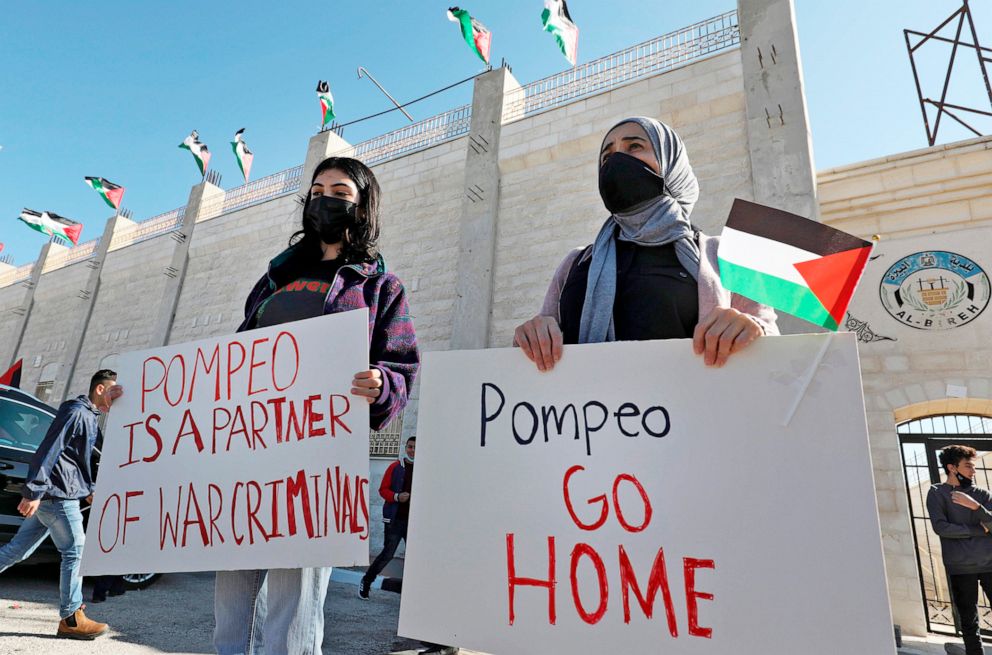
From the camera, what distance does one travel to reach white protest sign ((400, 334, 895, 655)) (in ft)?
3.43

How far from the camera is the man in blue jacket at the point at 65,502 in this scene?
3.39 m

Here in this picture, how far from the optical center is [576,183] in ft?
29.4

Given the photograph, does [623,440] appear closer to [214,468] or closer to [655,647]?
[655,647]

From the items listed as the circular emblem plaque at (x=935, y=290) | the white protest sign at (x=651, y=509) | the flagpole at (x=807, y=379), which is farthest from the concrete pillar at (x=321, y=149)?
the flagpole at (x=807, y=379)

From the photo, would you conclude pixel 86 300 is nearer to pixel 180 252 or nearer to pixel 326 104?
pixel 180 252

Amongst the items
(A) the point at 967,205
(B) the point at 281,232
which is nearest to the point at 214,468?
(A) the point at 967,205

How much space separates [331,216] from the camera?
198 centimetres

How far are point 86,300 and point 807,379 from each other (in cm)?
A: 2094

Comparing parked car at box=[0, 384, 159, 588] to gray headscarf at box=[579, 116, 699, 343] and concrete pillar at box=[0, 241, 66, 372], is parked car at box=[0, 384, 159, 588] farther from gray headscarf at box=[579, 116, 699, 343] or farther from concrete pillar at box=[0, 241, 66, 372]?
concrete pillar at box=[0, 241, 66, 372]

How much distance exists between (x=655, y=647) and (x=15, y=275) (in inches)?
1110

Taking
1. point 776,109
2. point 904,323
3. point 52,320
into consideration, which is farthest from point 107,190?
point 904,323

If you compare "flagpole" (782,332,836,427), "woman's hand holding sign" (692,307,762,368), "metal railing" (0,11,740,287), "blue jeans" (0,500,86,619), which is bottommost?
"blue jeans" (0,500,86,619)

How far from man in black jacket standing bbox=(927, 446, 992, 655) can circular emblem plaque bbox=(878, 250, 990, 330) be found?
2285 mm

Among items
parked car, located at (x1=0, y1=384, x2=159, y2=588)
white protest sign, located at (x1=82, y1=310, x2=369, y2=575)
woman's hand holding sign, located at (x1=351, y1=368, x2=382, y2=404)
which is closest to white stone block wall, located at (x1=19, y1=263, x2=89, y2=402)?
parked car, located at (x1=0, y1=384, x2=159, y2=588)
